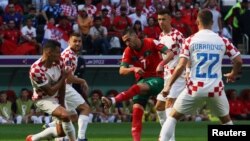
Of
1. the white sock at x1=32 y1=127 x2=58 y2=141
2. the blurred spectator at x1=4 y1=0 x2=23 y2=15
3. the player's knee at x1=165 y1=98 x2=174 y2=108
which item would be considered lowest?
the white sock at x1=32 y1=127 x2=58 y2=141

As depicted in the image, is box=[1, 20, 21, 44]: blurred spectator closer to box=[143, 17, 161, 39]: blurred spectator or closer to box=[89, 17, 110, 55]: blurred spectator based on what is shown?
box=[89, 17, 110, 55]: blurred spectator

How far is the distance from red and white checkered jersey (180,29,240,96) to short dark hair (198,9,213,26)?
128 mm

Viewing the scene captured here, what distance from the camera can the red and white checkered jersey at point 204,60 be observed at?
588 inches

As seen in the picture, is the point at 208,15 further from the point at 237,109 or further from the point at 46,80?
the point at 237,109

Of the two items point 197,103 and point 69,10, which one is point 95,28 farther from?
point 197,103

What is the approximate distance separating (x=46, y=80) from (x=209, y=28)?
9.96ft

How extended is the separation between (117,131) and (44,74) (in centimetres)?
741

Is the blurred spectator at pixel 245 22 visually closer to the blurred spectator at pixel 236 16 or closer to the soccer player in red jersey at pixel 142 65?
the blurred spectator at pixel 236 16

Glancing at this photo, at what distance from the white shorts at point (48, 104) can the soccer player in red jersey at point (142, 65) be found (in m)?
1.44

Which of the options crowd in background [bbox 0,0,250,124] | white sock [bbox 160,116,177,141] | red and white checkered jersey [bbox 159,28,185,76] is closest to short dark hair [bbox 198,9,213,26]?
white sock [bbox 160,116,177,141]

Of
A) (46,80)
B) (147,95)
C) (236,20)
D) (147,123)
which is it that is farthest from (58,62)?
(236,20)

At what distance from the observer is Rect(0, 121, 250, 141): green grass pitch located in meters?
21.2

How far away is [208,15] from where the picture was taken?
48.9 feet

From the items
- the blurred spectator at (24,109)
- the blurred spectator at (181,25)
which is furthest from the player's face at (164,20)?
the blurred spectator at (181,25)
